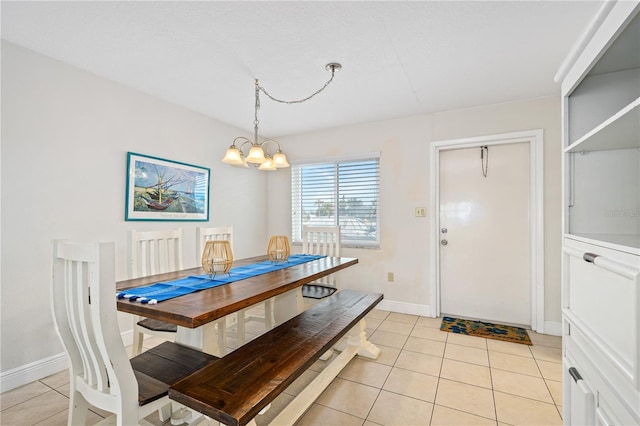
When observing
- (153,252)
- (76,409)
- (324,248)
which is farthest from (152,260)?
(324,248)

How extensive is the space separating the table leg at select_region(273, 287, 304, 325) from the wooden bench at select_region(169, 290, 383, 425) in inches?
7.6

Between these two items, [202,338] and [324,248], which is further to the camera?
[324,248]

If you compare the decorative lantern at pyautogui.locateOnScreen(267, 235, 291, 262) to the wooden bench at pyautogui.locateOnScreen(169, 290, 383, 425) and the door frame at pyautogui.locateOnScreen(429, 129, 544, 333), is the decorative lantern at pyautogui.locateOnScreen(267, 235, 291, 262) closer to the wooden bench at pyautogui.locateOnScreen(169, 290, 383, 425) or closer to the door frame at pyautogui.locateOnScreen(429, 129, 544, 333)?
the wooden bench at pyautogui.locateOnScreen(169, 290, 383, 425)

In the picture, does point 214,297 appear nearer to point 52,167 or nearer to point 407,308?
point 52,167

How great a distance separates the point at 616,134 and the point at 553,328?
2564mm

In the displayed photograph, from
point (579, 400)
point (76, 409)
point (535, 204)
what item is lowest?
point (76, 409)

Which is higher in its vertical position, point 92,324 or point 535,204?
point 535,204

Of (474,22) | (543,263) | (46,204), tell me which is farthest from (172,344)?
(543,263)

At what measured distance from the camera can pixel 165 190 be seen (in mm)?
3016

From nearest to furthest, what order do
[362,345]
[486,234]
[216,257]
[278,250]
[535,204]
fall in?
[216,257]
[278,250]
[362,345]
[535,204]
[486,234]

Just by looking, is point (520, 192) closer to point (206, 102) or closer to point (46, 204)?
point (206, 102)

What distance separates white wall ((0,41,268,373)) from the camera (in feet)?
6.64

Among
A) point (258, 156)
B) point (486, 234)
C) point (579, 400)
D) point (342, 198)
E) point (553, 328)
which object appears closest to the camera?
point (579, 400)

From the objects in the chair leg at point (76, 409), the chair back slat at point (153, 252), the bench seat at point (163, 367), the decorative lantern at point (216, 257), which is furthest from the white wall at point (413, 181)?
the chair leg at point (76, 409)
